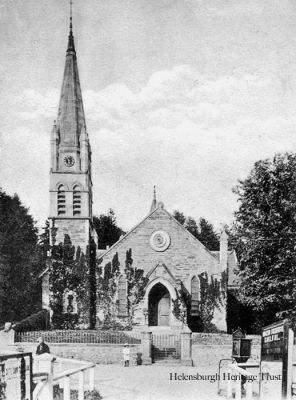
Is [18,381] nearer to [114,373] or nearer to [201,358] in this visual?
[114,373]

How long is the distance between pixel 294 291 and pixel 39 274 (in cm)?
2080

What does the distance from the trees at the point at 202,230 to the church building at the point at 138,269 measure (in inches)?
2218

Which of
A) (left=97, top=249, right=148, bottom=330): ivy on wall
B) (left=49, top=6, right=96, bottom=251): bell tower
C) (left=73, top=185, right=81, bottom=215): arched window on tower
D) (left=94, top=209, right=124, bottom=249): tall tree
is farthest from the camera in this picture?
(left=94, top=209, right=124, bottom=249): tall tree

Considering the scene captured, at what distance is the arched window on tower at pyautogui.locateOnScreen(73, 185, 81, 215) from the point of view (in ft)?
105

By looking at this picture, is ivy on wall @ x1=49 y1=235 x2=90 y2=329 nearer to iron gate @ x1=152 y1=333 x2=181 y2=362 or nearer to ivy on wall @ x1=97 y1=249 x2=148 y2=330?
ivy on wall @ x1=97 y1=249 x2=148 y2=330

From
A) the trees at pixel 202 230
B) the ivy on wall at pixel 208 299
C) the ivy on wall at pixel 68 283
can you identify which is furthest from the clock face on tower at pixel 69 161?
the trees at pixel 202 230

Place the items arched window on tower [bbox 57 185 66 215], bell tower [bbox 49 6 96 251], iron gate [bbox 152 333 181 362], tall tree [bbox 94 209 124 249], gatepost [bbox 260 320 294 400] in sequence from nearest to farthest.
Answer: gatepost [bbox 260 320 294 400]
iron gate [bbox 152 333 181 362]
bell tower [bbox 49 6 96 251]
arched window on tower [bbox 57 185 66 215]
tall tree [bbox 94 209 124 249]

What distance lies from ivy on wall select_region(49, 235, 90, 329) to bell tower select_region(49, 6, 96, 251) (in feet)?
2.89

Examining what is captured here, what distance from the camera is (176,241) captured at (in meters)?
31.1

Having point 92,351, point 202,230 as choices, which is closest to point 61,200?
point 92,351

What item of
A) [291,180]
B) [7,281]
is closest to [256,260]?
[291,180]

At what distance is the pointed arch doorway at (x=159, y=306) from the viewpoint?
30.1 meters

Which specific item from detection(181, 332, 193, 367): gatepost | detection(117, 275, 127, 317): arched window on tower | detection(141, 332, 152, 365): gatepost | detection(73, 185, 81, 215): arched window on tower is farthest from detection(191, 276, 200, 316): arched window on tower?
detection(73, 185, 81, 215): arched window on tower

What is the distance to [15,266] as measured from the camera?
106 ft
